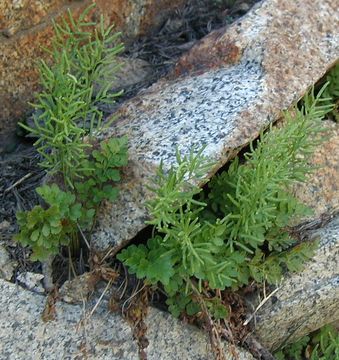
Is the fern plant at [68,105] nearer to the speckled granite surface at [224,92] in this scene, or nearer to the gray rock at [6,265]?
the speckled granite surface at [224,92]

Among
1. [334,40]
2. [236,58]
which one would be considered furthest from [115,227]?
[334,40]

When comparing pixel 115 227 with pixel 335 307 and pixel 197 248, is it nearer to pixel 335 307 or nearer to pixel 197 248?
pixel 197 248

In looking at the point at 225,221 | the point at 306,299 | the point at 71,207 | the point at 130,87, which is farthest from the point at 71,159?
the point at 306,299

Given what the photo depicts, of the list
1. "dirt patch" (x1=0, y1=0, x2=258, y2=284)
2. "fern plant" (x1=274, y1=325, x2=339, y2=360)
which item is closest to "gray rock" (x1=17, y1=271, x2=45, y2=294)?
"dirt patch" (x1=0, y1=0, x2=258, y2=284)

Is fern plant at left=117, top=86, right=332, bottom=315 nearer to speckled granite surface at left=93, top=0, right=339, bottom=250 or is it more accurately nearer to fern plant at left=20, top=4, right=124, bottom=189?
speckled granite surface at left=93, top=0, right=339, bottom=250

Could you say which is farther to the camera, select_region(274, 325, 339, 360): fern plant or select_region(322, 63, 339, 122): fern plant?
select_region(322, 63, 339, 122): fern plant

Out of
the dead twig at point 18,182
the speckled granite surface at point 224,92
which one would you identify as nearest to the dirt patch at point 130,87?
the dead twig at point 18,182
